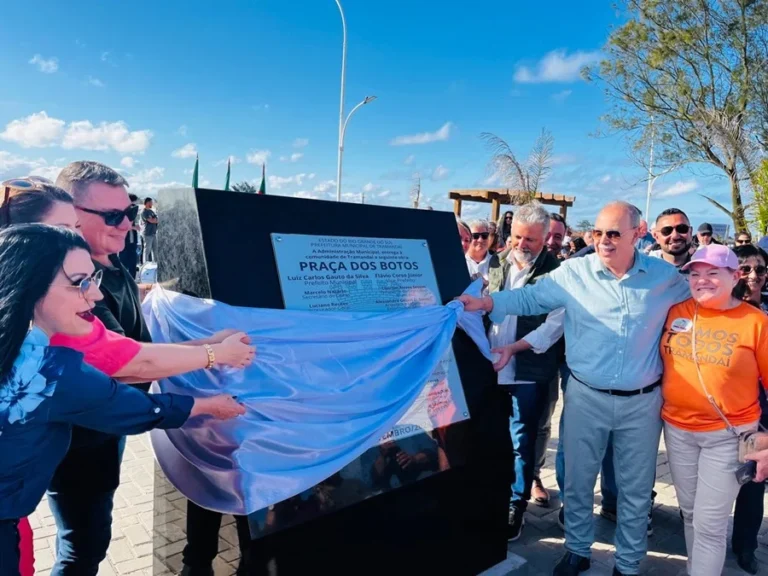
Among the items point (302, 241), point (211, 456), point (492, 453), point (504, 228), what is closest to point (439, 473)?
point (492, 453)

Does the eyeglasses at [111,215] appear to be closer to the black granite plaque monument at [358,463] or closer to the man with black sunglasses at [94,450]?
the man with black sunglasses at [94,450]

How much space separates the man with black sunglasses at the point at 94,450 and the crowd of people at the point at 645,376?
5.19 feet

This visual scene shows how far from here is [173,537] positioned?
2166mm

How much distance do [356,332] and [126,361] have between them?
2.71ft

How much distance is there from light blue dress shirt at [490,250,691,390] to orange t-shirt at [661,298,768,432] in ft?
0.42

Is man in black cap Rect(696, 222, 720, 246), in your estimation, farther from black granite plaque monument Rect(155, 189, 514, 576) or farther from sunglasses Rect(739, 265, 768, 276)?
black granite plaque monument Rect(155, 189, 514, 576)

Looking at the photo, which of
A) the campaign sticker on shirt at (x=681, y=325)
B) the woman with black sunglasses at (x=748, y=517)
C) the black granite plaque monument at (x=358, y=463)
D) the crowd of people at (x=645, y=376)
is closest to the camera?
the black granite plaque monument at (x=358, y=463)

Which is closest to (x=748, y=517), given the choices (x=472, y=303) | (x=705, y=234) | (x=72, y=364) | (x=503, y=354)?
(x=503, y=354)

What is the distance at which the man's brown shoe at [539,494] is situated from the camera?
3816 millimetres

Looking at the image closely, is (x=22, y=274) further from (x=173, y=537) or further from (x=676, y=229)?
(x=676, y=229)

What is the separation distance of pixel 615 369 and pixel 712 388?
44cm

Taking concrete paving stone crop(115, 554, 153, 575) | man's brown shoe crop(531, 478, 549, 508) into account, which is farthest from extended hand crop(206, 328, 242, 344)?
man's brown shoe crop(531, 478, 549, 508)

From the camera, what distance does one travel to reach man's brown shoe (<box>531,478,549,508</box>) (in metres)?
3.82

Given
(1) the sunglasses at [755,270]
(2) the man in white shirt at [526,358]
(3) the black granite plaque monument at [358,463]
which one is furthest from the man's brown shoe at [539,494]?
(1) the sunglasses at [755,270]
